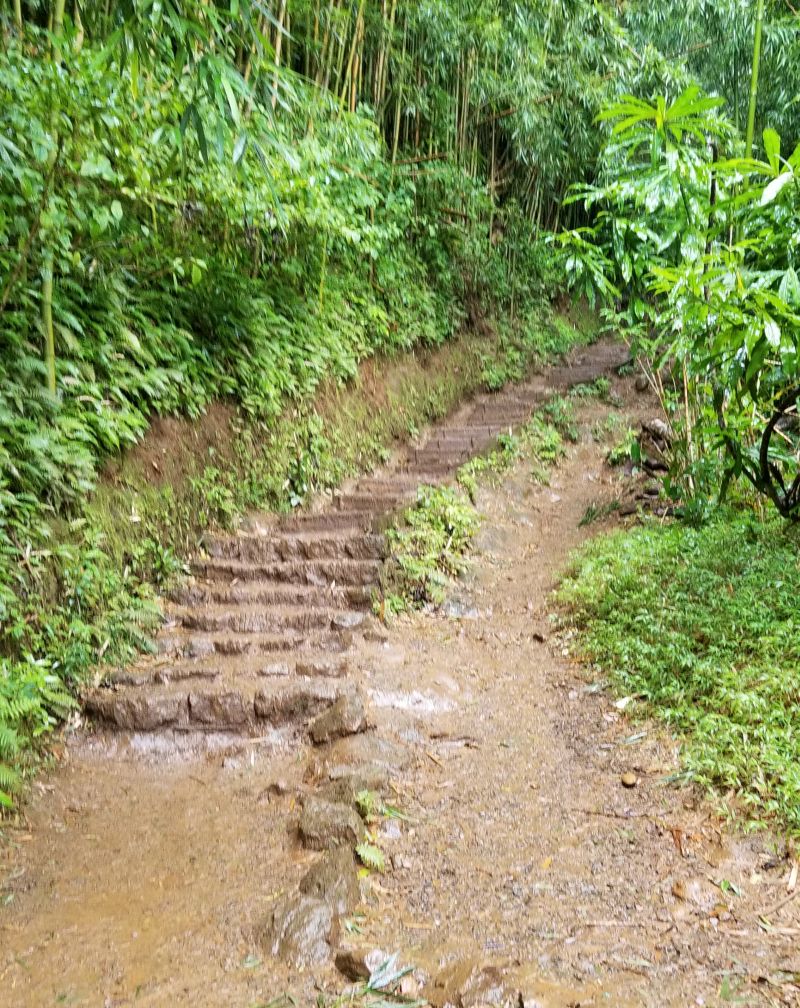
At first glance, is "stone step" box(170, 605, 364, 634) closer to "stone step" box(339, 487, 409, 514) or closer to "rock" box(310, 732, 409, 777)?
"rock" box(310, 732, 409, 777)

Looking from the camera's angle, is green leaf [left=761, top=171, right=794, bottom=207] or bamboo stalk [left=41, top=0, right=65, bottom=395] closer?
green leaf [left=761, top=171, right=794, bottom=207]

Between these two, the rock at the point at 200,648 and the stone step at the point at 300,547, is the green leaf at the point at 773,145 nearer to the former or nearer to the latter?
the stone step at the point at 300,547

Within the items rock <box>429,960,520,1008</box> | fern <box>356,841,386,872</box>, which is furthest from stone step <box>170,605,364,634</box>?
rock <box>429,960,520,1008</box>

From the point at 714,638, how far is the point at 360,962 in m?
2.43

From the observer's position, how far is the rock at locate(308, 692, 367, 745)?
320 cm

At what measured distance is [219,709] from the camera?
343 cm

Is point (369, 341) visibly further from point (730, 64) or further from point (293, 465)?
point (730, 64)

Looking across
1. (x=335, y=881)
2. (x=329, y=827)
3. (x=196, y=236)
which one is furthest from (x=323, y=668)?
(x=196, y=236)

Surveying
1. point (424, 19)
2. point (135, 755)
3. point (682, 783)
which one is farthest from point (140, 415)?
point (424, 19)

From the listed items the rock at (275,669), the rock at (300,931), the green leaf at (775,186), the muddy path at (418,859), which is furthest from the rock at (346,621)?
the green leaf at (775,186)

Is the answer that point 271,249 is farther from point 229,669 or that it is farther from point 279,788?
point 279,788

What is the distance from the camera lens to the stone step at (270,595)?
441 cm

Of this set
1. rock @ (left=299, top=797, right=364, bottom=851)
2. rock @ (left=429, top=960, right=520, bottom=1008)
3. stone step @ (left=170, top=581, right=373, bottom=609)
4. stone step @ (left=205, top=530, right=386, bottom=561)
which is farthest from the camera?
stone step @ (left=205, top=530, right=386, bottom=561)

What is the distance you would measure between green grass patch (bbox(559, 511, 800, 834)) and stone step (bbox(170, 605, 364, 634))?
1605mm
